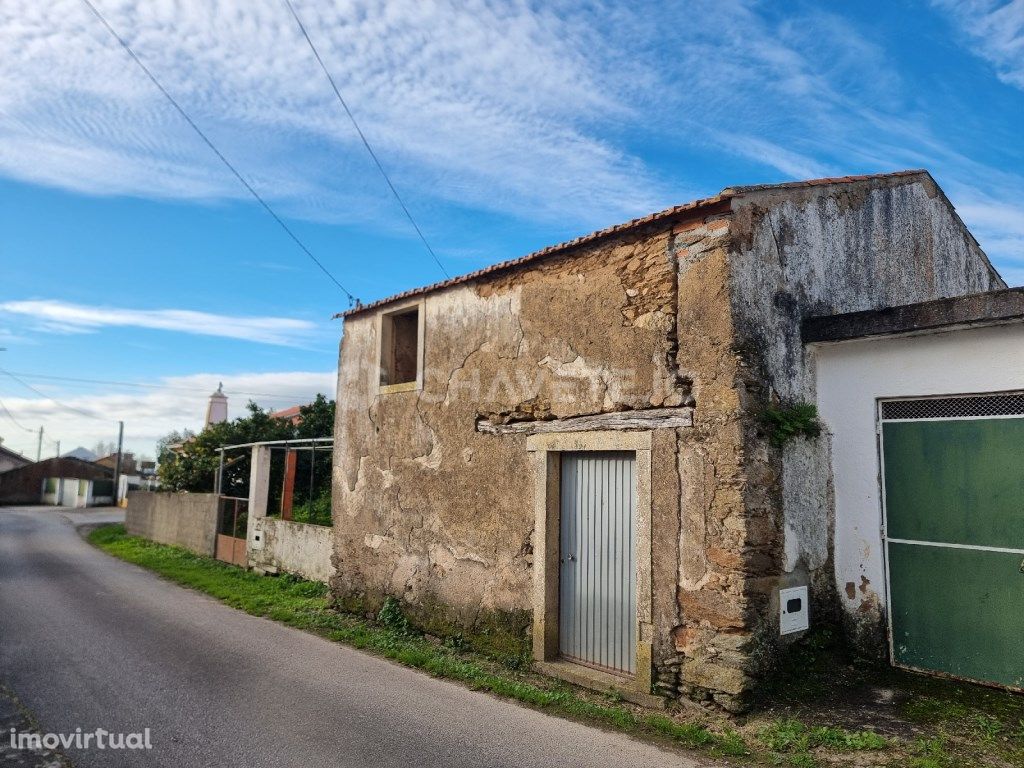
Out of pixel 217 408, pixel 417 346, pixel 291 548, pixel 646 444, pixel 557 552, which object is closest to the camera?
pixel 646 444

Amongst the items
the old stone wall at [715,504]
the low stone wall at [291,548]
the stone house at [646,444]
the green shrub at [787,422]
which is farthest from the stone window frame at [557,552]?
the low stone wall at [291,548]

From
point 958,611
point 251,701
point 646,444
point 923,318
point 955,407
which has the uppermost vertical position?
point 923,318

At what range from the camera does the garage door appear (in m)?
5.47

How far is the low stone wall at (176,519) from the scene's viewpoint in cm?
1518

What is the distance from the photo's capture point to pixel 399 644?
A: 7.81 m

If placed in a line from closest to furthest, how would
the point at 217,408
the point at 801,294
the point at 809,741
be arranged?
the point at 809,741 → the point at 801,294 → the point at 217,408

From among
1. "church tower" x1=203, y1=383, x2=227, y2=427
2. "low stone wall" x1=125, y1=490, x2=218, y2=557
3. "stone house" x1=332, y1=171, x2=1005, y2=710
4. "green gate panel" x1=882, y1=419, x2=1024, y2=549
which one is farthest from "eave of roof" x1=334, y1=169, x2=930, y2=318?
"church tower" x1=203, y1=383, x2=227, y2=427

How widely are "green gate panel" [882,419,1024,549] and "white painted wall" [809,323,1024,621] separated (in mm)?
177

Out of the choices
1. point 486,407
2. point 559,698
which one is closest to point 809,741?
point 559,698

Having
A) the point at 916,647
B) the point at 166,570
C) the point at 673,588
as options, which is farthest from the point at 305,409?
the point at 916,647

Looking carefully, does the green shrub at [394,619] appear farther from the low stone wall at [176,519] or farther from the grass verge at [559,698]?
the low stone wall at [176,519]

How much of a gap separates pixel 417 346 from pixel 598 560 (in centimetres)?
411

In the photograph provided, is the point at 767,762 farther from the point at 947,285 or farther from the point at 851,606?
the point at 947,285

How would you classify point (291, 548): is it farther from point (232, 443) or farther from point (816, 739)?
point (816, 739)
